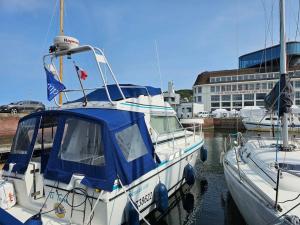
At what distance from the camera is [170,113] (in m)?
9.87

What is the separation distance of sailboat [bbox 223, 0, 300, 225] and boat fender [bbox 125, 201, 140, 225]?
2.32 metres

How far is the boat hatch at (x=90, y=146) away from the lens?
5164mm

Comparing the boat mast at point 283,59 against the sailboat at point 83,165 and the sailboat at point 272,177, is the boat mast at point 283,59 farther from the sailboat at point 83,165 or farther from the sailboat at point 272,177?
the sailboat at point 83,165

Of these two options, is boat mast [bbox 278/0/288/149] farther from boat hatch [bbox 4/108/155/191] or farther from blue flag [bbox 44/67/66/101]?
blue flag [bbox 44/67/66/101]

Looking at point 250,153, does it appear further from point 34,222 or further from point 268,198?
point 34,222

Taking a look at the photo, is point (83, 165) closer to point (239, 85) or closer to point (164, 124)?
point (164, 124)

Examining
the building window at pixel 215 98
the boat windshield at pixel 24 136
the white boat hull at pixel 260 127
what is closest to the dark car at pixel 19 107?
the boat windshield at pixel 24 136

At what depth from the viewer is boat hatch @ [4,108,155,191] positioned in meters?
5.16

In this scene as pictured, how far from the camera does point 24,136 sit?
249 inches

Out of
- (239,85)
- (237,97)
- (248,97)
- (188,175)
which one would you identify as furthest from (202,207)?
(237,97)

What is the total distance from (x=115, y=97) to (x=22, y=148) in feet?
8.60

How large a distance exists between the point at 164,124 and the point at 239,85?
6135 cm

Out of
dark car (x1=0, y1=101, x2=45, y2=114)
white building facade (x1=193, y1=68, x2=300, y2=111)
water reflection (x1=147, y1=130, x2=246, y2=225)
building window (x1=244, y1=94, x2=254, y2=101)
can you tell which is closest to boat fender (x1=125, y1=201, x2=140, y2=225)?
water reflection (x1=147, y1=130, x2=246, y2=225)

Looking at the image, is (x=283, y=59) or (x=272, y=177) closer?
(x=272, y=177)
